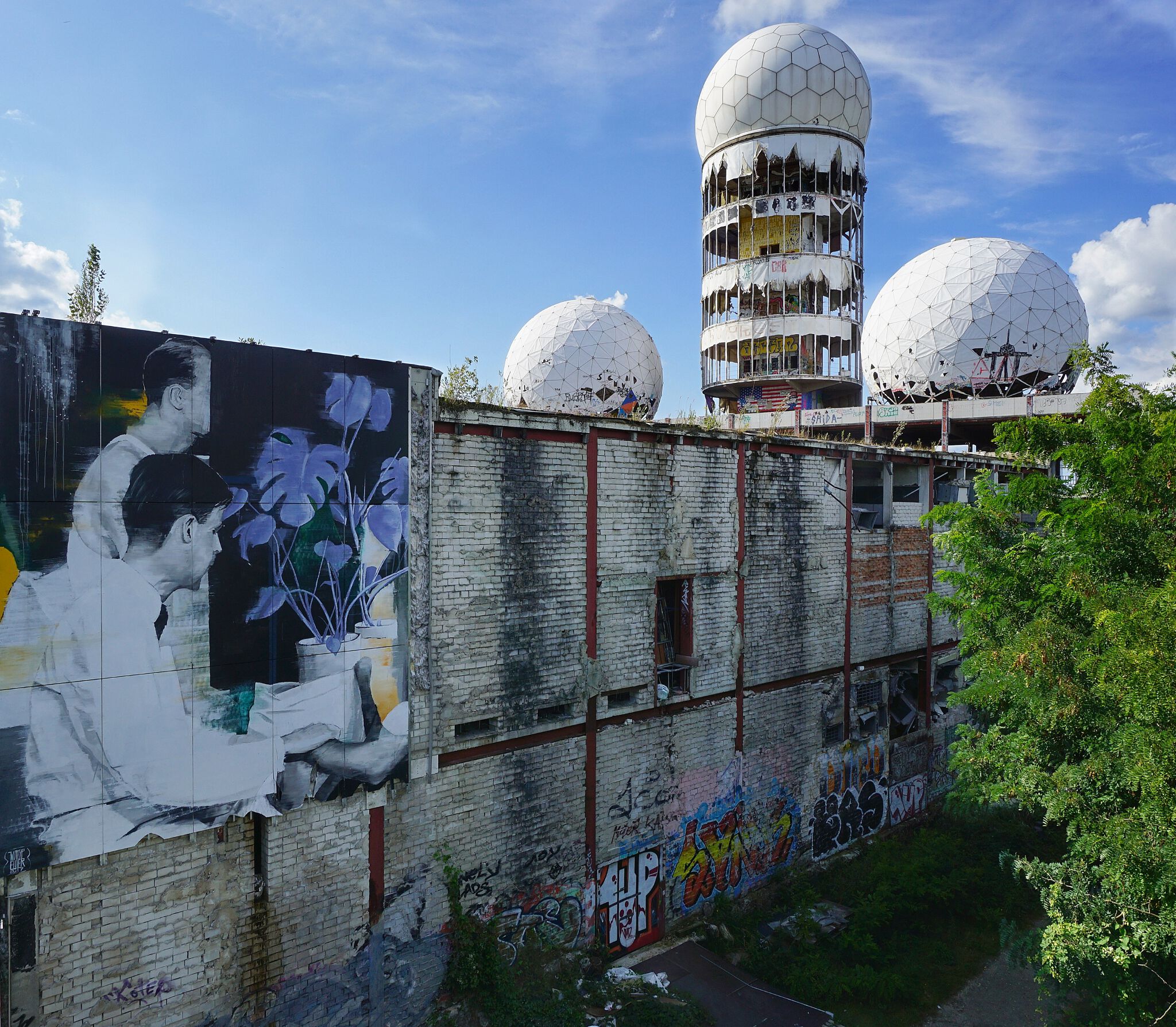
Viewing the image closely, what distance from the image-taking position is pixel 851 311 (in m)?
30.8

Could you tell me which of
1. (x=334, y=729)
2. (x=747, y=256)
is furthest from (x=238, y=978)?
(x=747, y=256)

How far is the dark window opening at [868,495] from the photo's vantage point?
677 inches

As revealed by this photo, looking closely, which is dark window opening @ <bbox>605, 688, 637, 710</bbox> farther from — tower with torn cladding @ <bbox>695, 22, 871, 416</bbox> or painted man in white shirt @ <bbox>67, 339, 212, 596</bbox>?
tower with torn cladding @ <bbox>695, 22, 871, 416</bbox>

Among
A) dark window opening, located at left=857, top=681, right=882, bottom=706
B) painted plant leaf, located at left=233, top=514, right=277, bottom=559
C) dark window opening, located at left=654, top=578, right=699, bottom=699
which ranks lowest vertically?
dark window opening, located at left=857, top=681, right=882, bottom=706

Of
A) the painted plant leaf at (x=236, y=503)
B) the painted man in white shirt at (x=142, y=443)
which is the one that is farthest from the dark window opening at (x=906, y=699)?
the painted man in white shirt at (x=142, y=443)

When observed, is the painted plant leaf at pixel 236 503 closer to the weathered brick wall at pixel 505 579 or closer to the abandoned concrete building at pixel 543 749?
the abandoned concrete building at pixel 543 749

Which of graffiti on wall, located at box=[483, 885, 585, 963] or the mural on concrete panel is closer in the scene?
the mural on concrete panel

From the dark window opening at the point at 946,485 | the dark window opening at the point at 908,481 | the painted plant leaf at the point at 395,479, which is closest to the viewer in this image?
the painted plant leaf at the point at 395,479

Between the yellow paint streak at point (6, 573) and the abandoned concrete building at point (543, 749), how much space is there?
2.8 inches

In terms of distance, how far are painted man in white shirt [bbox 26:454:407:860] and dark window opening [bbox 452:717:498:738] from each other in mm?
2214

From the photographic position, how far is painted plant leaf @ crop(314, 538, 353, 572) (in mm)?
8626

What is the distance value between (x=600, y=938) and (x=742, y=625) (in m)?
5.56

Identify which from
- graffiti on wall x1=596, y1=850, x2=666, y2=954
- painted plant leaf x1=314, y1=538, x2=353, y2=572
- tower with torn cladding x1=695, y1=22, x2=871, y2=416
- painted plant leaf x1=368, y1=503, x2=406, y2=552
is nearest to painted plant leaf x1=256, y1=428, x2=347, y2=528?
painted plant leaf x1=314, y1=538, x2=353, y2=572

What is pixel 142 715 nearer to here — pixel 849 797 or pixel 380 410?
pixel 380 410
